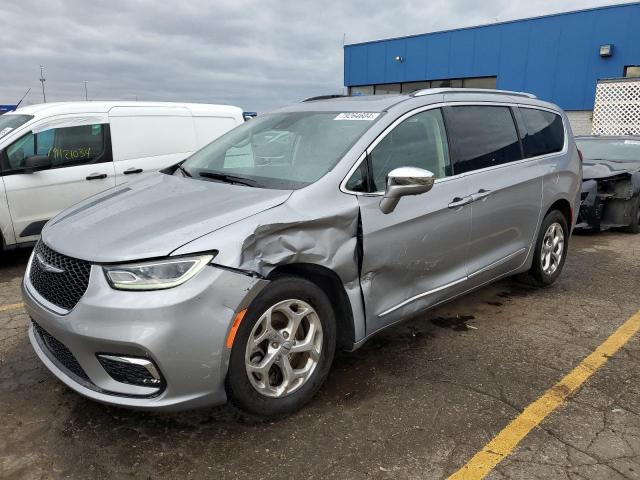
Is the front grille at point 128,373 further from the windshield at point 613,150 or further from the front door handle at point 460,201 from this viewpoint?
the windshield at point 613,150

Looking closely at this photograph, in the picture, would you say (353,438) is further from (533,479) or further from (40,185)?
(40,185)

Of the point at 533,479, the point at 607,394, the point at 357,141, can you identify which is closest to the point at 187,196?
the point at 357,141

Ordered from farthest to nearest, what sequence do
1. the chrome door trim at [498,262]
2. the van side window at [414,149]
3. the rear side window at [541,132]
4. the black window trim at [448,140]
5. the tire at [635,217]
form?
the tire at [635,217] < the rear side window at [541,132] < the chrome door trim at [498,262] < the van side window at [414,149] < the black window trim at [448,140]

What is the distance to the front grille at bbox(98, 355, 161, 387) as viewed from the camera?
2.37 meters

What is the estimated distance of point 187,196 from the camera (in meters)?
2.98

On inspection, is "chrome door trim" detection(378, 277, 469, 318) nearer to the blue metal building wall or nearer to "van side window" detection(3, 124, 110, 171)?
"van side window" detection(3, 124, 110, 171)

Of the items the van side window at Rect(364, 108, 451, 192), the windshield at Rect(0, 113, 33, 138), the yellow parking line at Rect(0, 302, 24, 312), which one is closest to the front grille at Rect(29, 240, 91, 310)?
the van side window at Rect(364, 108, 451, 192)

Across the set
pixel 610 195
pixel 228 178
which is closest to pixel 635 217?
pixel 610 195

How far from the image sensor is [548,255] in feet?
16.1

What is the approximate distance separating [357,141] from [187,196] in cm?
105

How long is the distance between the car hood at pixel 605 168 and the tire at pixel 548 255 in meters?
2.92

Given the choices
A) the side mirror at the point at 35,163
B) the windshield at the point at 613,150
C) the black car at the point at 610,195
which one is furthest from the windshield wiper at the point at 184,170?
the windshield at the point at 613,150

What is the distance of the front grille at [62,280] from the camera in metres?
2.46

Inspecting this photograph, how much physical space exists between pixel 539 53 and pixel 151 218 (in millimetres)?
21099
